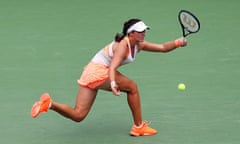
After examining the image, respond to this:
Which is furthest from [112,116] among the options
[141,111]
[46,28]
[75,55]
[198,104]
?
[46,28]

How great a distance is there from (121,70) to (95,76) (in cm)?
223

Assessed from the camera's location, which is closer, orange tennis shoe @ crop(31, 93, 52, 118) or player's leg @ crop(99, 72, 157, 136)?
orange tennis shoe @ crop(31, 93, 52, 118)

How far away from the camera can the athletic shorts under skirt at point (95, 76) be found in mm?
7316

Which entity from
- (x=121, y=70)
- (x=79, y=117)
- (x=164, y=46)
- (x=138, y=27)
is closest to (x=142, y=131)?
(x=79, y=117)

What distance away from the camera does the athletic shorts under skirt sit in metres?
7.32

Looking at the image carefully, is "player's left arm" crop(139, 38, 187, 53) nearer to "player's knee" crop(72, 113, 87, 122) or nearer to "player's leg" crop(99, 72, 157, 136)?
"player's leg" crop(99, 72, 157, 136)

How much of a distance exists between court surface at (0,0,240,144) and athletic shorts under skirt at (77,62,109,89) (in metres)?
0.56

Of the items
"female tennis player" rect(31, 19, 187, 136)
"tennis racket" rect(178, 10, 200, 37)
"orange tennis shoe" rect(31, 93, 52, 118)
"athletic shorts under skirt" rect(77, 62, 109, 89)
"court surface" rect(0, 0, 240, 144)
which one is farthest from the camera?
"court surface" rect(0, 0, 240, 144)

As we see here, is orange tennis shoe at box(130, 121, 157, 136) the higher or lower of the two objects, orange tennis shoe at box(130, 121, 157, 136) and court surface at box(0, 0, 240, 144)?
the lower

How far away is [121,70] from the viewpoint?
376 inches

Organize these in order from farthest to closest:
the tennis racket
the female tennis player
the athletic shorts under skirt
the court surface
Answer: the court surface → the tennis racket → the athletic shorts under skirt → the female tennis player

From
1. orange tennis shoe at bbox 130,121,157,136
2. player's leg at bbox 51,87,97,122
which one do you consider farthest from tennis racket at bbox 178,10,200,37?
player's leg at bbox 51,87,97,122

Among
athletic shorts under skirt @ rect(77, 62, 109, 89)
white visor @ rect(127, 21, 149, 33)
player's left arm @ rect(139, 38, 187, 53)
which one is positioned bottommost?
athletic shorts under skirt @ rect(77, 62, 109, 89)

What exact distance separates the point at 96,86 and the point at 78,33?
12.6ft
